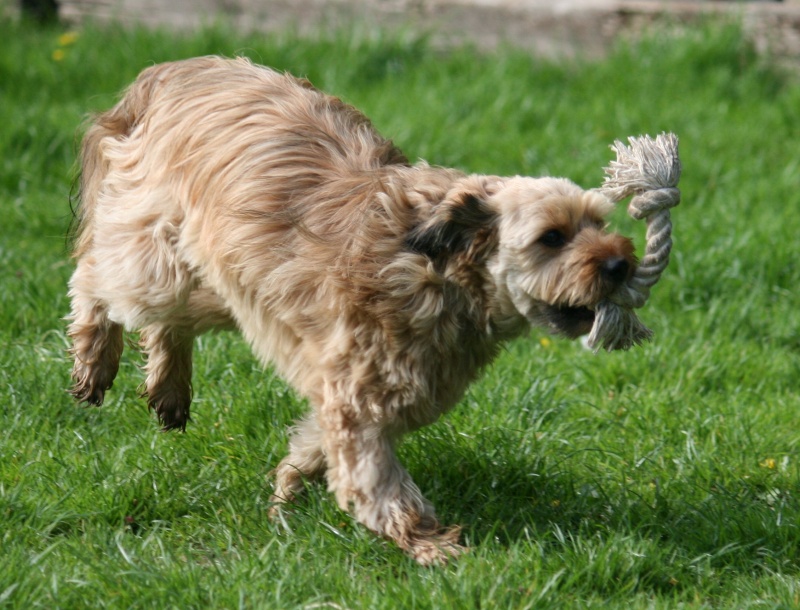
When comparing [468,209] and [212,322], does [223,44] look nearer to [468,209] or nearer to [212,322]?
[212,322]

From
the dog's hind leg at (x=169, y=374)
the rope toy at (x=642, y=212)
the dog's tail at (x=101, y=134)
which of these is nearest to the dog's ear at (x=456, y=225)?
the rope toy at (x=642, y=212)

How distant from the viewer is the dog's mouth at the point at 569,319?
3.59m

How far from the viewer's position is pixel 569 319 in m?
3.60

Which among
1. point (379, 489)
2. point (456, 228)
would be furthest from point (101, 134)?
point (379, 489)

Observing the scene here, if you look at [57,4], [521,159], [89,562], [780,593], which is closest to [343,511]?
[89,562]

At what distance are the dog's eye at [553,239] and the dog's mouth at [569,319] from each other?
0.19 metres

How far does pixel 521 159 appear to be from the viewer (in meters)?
7.46

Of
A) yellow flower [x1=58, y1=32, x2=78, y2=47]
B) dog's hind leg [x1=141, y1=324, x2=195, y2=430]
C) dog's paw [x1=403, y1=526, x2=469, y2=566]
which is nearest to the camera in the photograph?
dog's paw [x1=403, y1=526, x2=469, y2=566]

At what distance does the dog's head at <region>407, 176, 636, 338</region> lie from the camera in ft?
11.3

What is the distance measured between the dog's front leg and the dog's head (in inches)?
21.7

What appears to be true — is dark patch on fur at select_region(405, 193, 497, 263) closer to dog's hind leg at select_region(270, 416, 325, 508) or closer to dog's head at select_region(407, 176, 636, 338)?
dog's head at select_region(407, 176, 636, 338)

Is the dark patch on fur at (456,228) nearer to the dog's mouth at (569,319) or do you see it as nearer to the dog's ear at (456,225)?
the dog's ear at (456,225)

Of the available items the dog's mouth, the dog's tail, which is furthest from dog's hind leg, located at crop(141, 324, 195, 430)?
the dog's mouth

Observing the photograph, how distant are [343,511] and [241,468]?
0.54 meters
